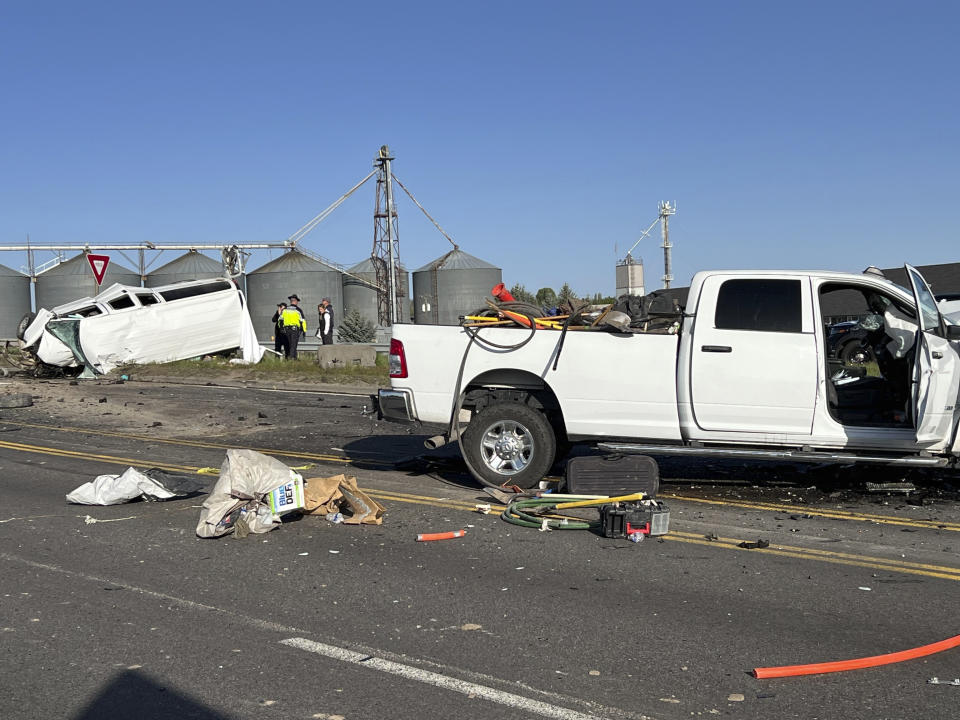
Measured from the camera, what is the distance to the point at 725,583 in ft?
19.3

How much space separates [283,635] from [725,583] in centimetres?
275

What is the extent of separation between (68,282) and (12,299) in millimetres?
3378

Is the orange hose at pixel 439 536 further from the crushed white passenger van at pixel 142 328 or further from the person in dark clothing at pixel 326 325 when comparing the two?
the person in dark clothing at pixel 326 325

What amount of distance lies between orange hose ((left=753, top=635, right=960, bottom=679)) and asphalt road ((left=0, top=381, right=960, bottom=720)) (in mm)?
53

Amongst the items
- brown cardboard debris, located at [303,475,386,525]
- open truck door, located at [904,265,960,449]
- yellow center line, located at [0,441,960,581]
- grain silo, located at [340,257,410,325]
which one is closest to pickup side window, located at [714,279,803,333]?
open truck door, located at [904,265,960,449]

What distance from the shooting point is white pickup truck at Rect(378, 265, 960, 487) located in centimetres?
814

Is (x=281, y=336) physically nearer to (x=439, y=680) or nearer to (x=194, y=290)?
(x=194, y=290)

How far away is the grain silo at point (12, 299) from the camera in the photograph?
5272 cm

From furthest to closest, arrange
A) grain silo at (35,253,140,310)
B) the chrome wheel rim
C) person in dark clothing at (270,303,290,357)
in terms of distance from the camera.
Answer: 1. grain silo at (35,253,140,310)
2. person in dark clothing at (270,303,290,357)
3. the chrome wheel rim

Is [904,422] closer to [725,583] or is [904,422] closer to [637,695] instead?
[725,583]

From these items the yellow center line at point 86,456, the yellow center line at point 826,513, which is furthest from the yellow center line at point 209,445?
the yellow center line at point 826,513

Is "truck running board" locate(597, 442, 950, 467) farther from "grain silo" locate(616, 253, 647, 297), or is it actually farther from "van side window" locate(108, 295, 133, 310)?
"grain silo" locate(616, 253, 647, 297)

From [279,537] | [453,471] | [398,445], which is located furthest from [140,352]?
[279,537]

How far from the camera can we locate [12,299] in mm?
53219
